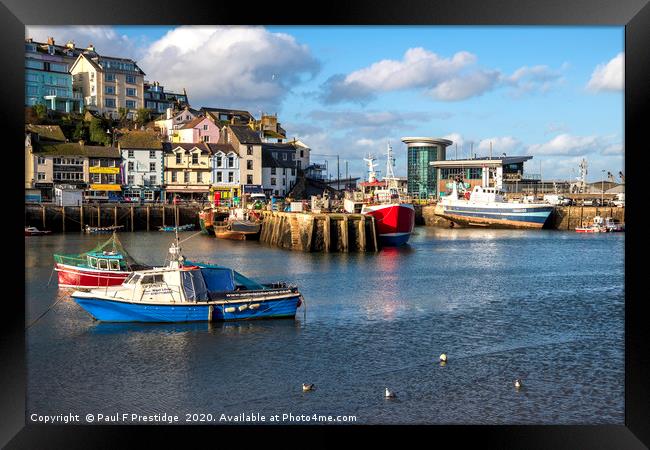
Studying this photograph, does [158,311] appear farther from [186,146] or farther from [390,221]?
[186,146]

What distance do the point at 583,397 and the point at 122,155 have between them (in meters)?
41.4

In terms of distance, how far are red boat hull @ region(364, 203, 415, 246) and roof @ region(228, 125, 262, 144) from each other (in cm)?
2003

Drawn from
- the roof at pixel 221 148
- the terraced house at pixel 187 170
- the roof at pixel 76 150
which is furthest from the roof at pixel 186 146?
the roof at pixel 76 150

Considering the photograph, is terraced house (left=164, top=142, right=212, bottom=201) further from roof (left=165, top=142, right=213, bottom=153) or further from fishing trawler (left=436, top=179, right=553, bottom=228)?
fishing trawler (left=436, top=179, right=553, bottom=228)

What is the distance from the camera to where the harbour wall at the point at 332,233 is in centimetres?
3019

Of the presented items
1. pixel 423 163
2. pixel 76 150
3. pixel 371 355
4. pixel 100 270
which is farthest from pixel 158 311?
pixel 423 163

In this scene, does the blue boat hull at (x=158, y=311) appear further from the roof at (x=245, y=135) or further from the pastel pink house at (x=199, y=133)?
the pastel pink house at (x=199, y=133)

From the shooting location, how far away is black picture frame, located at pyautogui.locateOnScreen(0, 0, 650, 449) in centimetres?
694

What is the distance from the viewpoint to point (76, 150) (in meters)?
45.3

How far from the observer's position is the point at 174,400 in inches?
388

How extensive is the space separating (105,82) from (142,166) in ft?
39.6

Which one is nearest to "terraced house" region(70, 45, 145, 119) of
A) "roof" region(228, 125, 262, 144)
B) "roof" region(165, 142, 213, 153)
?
"roof" region(165, 142, 213, 153)
